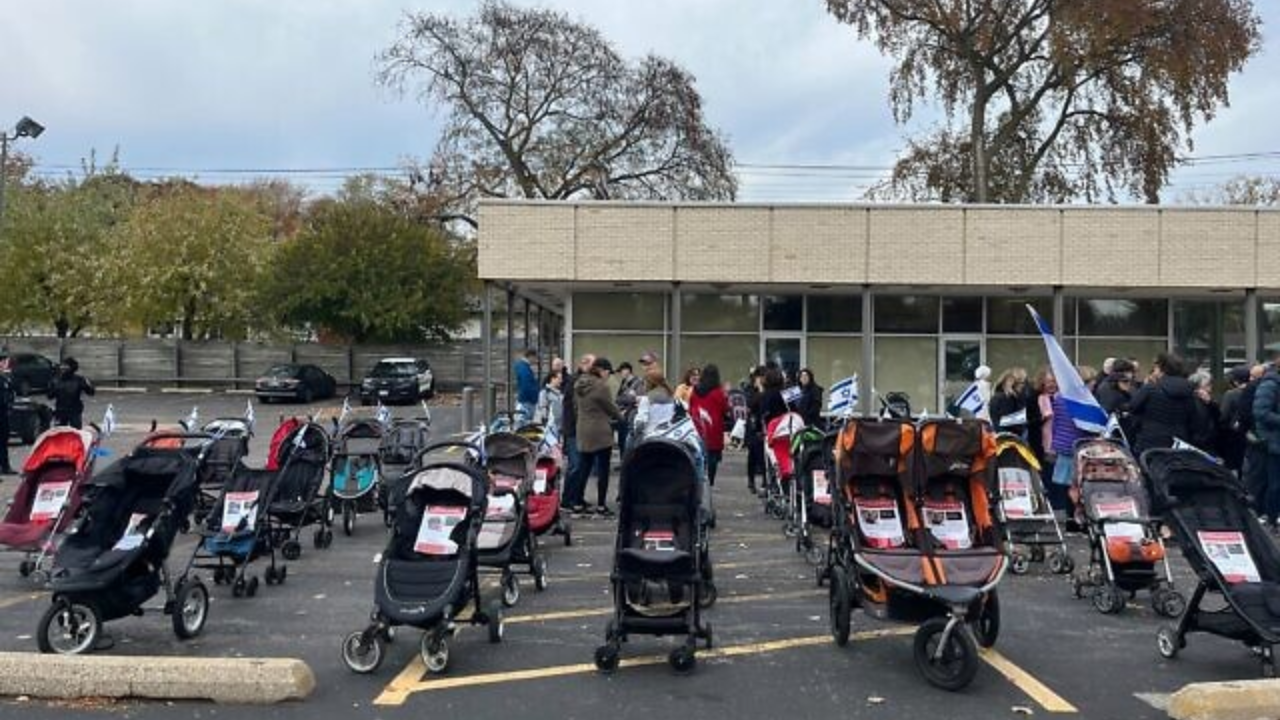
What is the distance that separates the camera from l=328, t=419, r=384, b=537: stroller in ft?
40.9

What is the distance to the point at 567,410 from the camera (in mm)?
14578

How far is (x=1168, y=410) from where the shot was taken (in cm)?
1177

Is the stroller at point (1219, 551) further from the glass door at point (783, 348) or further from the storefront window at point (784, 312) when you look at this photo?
the storefront window at point (784, 312)

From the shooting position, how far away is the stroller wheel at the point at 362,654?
7.05 metres

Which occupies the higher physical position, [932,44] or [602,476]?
[932,44]

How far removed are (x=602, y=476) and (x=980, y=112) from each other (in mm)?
28884

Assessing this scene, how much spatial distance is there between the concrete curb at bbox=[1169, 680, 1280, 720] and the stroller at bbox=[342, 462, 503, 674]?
4.07 m

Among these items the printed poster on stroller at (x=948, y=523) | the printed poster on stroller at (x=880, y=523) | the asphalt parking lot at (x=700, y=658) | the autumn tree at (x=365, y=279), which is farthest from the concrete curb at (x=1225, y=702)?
the autumn tree at (x=365, y=279)

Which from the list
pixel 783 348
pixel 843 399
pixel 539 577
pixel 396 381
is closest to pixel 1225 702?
pixel 539 577

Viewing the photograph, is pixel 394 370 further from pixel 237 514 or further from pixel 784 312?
pixel 237 514

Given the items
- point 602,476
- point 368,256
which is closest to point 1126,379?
point 602,476

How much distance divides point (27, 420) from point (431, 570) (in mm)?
17927

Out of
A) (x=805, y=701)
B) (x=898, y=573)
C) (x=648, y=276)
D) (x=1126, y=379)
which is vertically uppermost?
(x=648, y=276)

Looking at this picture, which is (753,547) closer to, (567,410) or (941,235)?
(567,410)
